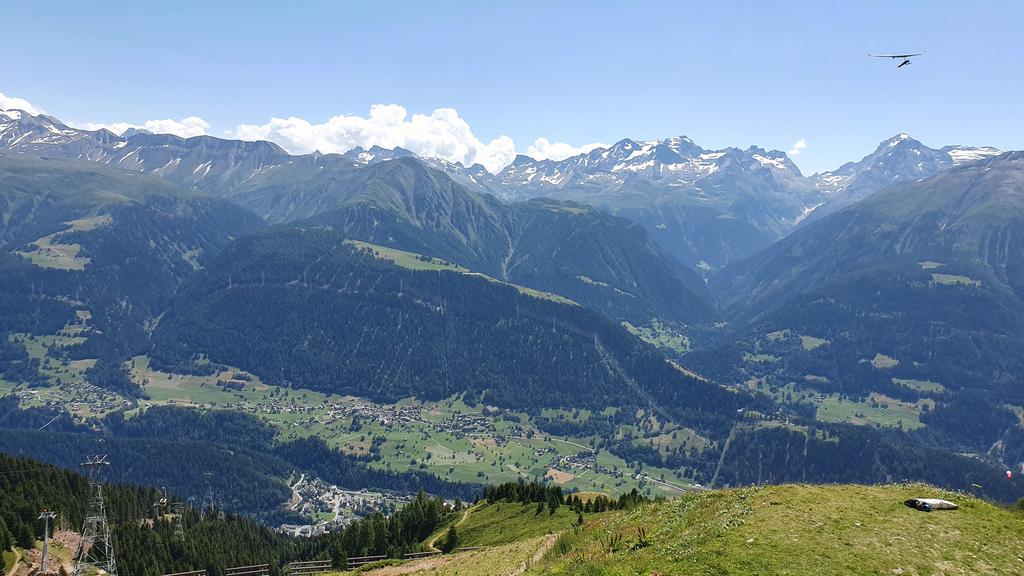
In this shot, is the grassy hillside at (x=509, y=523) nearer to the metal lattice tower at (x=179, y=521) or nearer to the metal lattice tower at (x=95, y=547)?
the metal lattice tower at (x=95, y=547)

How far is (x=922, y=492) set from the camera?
5869 cm

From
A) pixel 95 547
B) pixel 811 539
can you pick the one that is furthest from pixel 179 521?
pixel 811 539

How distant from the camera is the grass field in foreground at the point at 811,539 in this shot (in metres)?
41.7

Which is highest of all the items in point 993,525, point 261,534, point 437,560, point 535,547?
point 993,525

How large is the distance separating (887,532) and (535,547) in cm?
3418

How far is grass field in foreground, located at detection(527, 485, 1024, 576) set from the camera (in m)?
41.7

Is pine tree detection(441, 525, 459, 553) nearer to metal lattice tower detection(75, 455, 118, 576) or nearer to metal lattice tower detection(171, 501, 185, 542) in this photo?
metal lattice tower detection(75, 455, 118, 576)

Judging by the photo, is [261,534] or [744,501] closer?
[744,501]

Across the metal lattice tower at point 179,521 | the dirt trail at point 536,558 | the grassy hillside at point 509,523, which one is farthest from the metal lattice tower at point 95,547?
the dirt trail at point 536,558

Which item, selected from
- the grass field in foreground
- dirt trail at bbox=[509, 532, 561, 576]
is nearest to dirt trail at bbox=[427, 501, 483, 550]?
dirt trail at bbox=[509, 532, 561, 576]

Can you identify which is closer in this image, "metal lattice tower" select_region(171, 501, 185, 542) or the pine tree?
the pine tree

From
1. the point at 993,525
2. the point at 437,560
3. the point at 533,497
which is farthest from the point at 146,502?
the point at 993,525

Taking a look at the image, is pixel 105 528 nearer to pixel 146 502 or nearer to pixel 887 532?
pixel 146 502

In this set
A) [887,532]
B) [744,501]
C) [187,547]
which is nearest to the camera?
[887,532]
